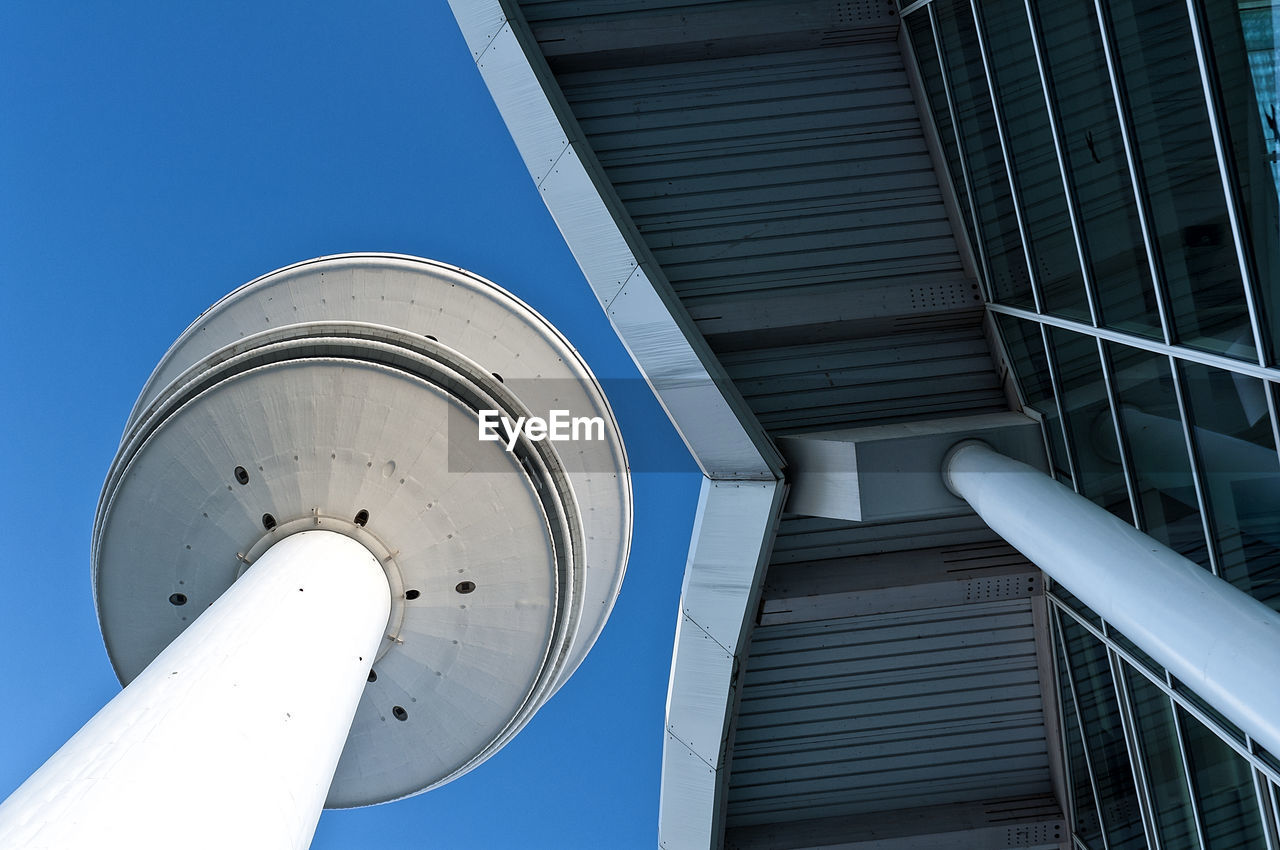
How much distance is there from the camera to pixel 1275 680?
3.86 metres

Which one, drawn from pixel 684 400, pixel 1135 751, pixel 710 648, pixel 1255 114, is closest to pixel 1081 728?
pixel 1135 751

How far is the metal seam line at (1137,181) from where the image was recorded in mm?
5863

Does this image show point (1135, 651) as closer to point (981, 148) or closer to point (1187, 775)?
point (1187, 775)

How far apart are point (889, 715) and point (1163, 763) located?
3262 millimetres

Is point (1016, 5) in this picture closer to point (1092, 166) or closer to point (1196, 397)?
point (1092, 166)

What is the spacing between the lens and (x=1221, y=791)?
705cm

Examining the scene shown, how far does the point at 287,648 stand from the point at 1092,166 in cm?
778

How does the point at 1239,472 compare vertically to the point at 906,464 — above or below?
below

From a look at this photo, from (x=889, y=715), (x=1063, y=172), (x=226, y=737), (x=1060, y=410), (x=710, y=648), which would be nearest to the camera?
(x=226, y=737)

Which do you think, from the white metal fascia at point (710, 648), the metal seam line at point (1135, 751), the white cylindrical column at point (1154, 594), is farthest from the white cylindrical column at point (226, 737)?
the metal seam line at point (1135, 751)

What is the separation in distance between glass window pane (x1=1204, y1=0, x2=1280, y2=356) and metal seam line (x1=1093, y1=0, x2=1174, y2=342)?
1.13 meters

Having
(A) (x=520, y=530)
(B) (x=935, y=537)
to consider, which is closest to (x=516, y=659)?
(A) (x=520, y=530)

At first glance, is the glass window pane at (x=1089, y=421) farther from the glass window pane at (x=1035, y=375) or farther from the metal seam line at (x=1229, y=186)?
the metal seam line at (x=1229, y=186)

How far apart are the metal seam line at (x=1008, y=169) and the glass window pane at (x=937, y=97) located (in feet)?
2.73
